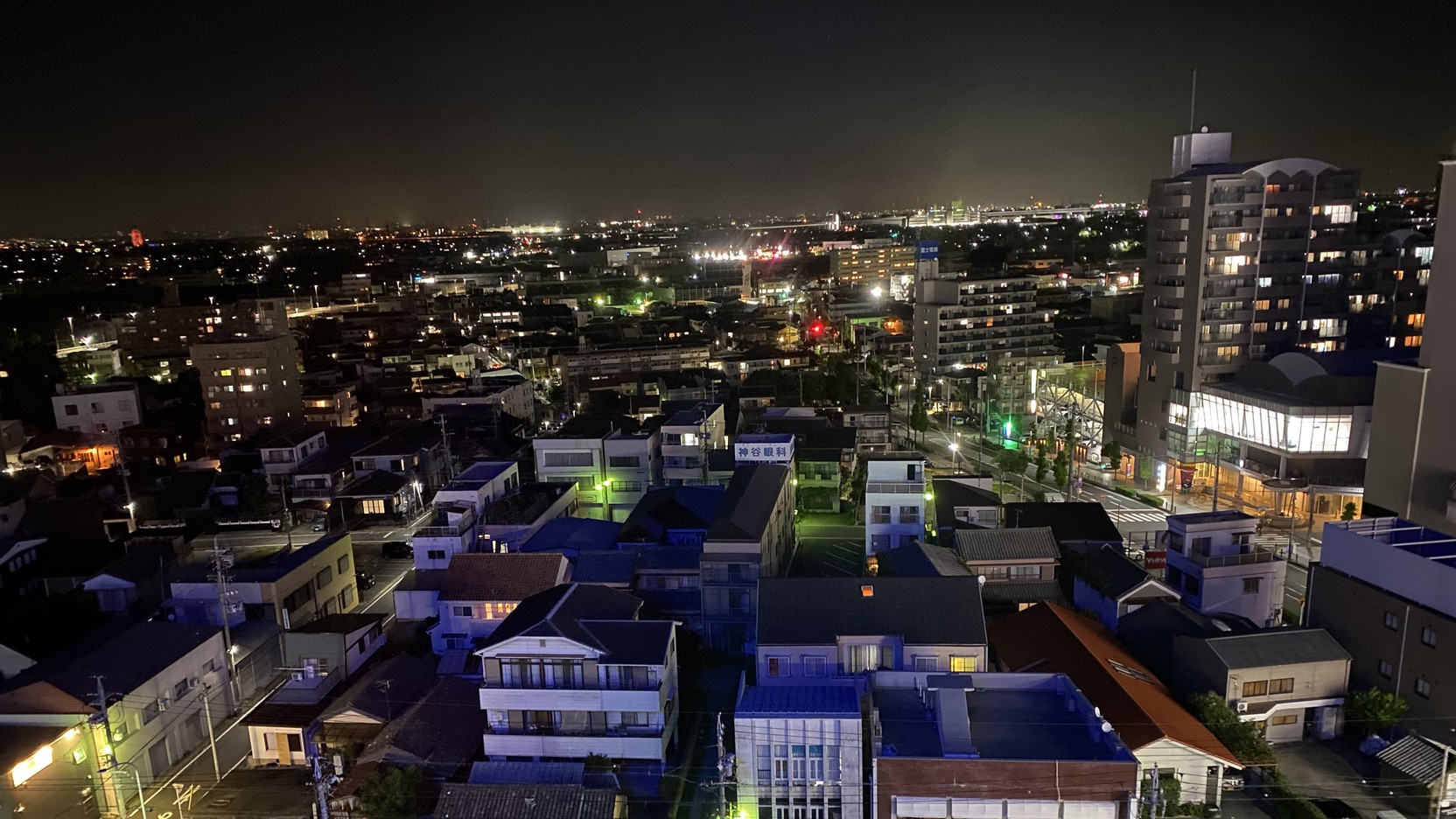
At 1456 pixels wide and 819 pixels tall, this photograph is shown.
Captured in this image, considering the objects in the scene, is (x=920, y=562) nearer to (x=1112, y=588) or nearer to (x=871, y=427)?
(x=1112, y=588)

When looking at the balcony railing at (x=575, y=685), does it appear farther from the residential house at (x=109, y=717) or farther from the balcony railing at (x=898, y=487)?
the balcony railing at (x=898, y=487)

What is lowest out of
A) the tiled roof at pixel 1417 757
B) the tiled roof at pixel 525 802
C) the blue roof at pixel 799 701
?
the tiled roof at pixel 1417 757

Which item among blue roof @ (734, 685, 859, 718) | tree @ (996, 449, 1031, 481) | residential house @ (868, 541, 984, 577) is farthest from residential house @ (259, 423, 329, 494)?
tree @ (996, 449, 1031, 481)

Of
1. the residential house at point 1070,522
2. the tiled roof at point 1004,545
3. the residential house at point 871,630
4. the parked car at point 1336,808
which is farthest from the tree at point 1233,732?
the residential house at point 1070,522

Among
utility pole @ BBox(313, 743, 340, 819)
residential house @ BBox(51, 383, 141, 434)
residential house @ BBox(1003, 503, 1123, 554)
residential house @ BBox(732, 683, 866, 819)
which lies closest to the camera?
utility pole @ BBox(313, 743, 340, 819)

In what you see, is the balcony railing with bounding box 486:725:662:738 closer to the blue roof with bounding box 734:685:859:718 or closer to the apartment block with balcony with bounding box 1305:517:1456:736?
the blue roof with bounding box 734:685:859:718
